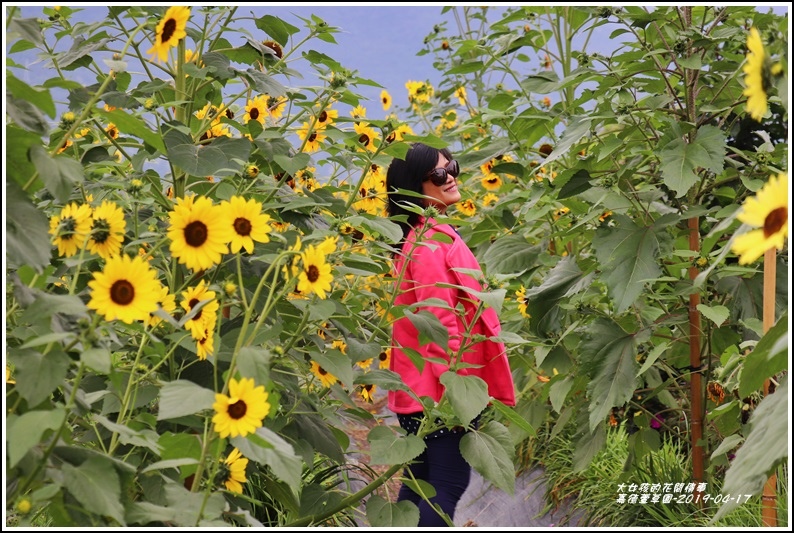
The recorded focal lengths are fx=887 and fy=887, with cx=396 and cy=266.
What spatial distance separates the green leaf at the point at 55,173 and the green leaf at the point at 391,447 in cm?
78

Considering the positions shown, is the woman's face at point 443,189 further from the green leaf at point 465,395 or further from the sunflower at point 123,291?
the sunflower at point 123,291

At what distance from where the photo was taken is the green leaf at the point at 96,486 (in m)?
0.97

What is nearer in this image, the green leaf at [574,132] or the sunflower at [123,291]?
the sunflower at [123,291]

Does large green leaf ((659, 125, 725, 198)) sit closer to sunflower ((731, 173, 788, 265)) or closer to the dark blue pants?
the dark blue pants

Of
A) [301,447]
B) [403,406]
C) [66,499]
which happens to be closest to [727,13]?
[403,406]

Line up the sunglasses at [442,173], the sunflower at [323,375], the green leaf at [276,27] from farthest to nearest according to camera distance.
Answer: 1. the sunglasses at [442,173]
2. the green leaf at [276,27]
3. the sunflower at [323,375]

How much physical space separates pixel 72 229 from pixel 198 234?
0.18 meters

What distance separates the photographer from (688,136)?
2.23m

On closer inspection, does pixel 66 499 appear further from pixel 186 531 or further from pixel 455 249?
pixel 455 249

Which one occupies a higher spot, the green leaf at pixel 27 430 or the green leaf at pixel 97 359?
the green leaf at pixel 97 359

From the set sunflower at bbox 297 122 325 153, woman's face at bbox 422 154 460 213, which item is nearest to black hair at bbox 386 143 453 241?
woman's face at bbox 422 154 460 213

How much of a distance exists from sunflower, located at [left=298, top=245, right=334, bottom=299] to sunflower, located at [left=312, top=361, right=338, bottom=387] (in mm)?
456

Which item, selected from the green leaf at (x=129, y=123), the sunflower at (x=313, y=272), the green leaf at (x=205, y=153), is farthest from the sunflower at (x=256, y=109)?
the sunflower at (x=313, y=272)

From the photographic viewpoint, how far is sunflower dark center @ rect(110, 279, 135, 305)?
41.9 inches
